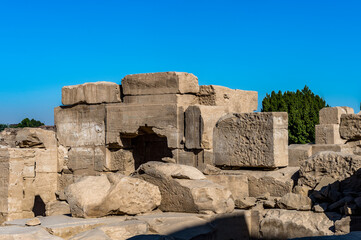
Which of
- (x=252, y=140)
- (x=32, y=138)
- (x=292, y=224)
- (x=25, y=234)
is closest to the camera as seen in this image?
(x=25, y=234)

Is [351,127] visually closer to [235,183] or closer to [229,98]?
[229,98]

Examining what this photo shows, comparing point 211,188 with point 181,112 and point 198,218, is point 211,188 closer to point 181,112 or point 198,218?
point 198,218

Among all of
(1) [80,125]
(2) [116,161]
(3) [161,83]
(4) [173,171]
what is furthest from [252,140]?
(1) [80,125]

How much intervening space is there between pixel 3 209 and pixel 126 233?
4103 millimetres

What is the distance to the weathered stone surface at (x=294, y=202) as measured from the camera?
596 centimetres

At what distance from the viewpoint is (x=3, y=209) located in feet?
28.5

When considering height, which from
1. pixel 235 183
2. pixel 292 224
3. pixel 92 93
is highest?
pixel 92 93

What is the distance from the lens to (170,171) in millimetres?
6406

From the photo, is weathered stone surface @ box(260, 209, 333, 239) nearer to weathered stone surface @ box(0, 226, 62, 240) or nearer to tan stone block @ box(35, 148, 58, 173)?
weathered stone surface @ box(0, 226, 62, 240)

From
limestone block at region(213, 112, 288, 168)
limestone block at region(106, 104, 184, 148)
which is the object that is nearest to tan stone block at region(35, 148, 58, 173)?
limestone block at region(106, 104, 184, 148)

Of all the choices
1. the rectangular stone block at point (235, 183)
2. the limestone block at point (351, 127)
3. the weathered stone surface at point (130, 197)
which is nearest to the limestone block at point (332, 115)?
the limestone block at point (351, 127)

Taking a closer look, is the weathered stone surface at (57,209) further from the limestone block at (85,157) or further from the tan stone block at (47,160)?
the tan stone block at (47,160)

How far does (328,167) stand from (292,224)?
1072 mm

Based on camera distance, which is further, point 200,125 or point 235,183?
point 200,125
